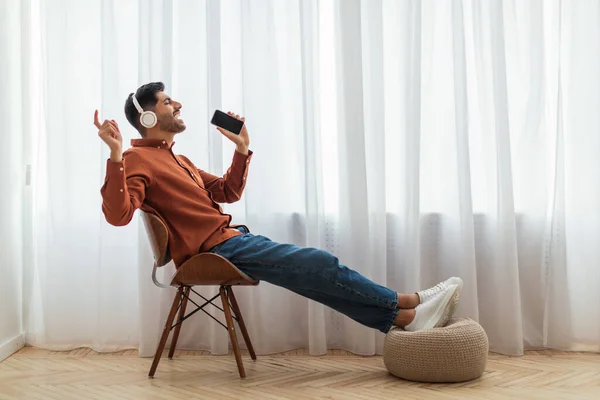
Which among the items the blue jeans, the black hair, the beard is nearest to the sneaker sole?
the blue jeans

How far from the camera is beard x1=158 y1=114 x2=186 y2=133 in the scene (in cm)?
298

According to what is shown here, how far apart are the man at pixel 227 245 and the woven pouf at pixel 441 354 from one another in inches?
4.7

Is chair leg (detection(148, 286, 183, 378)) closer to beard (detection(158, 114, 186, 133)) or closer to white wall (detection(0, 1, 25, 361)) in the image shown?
beard (detection(158, 114, 186, 133))

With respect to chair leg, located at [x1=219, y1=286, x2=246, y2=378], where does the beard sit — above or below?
above

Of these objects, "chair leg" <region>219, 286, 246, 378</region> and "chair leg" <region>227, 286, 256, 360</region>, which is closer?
"chair leg" <region>219, 286, 246, 378</region>

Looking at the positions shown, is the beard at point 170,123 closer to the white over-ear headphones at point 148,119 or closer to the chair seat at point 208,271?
the white over-ear headphones at point 148,119

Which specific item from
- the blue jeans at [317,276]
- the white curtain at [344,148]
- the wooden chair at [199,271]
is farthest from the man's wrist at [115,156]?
the white curtain at [344,148]

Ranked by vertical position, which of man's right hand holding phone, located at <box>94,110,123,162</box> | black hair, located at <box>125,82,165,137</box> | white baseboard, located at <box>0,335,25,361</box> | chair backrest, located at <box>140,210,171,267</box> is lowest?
white baseboard, located at <box>0,335,25,361</box>

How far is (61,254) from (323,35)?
1622 mm

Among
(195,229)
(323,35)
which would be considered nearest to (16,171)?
(195,229)

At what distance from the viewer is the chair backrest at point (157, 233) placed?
9.16ft

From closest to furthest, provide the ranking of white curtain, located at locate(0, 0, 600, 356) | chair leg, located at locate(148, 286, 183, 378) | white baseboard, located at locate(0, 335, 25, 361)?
chair leg, located at locate(148, 286, 183, 378), white baseboard, located at locate(0, 335, 25, 361), white curtain, located at locate(0, 0, 600, 356)

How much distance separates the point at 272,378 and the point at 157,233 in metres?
0.73

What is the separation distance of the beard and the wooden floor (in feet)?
3.30
